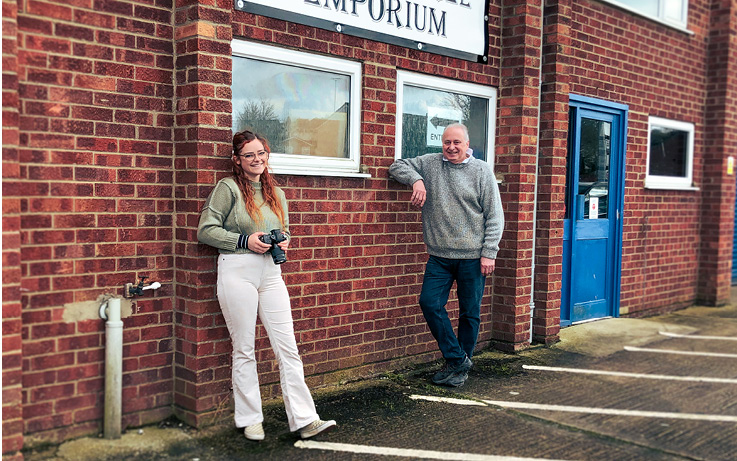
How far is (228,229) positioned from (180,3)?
57.0 inches

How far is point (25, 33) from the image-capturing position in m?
3.92

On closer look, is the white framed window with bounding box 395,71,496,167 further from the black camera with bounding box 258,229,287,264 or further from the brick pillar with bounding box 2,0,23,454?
the brick pillar with bounding box 2,0,23,454

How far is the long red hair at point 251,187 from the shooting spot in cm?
436

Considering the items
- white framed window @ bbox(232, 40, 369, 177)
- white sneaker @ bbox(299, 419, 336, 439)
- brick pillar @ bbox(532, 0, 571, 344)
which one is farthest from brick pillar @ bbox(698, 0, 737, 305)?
white sneaker @ bbox(299, 419, 336, 439)

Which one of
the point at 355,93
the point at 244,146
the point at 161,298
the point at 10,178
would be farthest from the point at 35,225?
the point at 355,93

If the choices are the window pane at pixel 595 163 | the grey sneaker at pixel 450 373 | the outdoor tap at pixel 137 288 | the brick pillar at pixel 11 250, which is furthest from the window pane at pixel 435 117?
the brick pillar at pixel 11 250

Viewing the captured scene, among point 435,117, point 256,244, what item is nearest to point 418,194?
point 435,117

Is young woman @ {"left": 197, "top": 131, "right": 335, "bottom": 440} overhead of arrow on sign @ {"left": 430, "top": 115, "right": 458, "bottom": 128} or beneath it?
beneath

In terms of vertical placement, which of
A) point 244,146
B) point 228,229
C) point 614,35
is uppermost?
point 614,35

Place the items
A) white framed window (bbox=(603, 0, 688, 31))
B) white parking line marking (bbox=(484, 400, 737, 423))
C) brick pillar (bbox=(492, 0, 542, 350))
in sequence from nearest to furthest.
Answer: white parking line marking (bbox=(484, 400, 737, 423)), brick pillar (bbox=(492, 0, 542, 350)), white framed window (bbox=(603, 0, 688, 31))

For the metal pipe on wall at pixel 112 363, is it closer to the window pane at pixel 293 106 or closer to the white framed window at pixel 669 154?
the window pane at pixel 293 106

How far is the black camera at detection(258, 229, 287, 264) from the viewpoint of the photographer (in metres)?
4.25

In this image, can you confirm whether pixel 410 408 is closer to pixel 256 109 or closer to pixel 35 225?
pixel 256 109

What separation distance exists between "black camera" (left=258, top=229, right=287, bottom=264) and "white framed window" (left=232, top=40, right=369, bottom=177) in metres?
0.82
